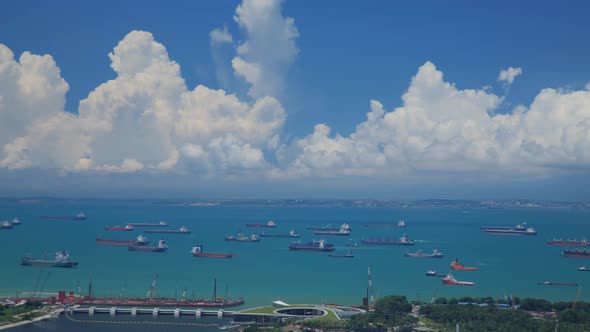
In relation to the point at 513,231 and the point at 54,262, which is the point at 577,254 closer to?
the point at 513,231

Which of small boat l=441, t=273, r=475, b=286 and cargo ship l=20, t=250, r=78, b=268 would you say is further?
cargo ship l=20, t=250, r=78, b=268

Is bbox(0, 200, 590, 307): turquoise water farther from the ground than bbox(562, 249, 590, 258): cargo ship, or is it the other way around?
bbox(562, 249, 590, 258): cargo ship

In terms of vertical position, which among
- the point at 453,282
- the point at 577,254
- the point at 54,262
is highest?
the point at 577,254

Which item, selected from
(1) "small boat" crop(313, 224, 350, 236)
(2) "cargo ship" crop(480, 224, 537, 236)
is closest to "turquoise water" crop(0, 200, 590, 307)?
(1) "small boat" crop(313, 224, 350, 236)

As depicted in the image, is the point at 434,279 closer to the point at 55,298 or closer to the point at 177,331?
the point at 177,331

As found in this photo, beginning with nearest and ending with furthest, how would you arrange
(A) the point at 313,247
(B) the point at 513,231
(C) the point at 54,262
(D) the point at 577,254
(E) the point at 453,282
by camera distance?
(E) the point at 453,282
(C) the point at 54,262
(D) the point at 577,254
(A) the point at 313,247
(B) the point at 513,231

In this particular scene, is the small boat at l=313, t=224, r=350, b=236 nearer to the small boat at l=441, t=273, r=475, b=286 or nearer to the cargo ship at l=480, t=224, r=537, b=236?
the cargo ship at l=480, t=224, r=537, b=236

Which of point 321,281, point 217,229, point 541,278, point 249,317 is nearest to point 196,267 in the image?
point 321,281

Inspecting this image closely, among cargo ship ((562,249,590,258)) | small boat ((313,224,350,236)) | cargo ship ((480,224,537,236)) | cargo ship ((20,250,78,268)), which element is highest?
cargo ship ((480,224,537,236))

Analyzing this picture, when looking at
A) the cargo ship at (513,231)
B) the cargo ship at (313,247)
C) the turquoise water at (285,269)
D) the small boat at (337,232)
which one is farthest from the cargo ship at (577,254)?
the small boat at (337,232)

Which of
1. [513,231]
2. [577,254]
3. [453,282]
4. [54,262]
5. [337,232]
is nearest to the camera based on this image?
[453,282]

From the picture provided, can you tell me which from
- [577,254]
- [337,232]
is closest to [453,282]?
[577,254]
